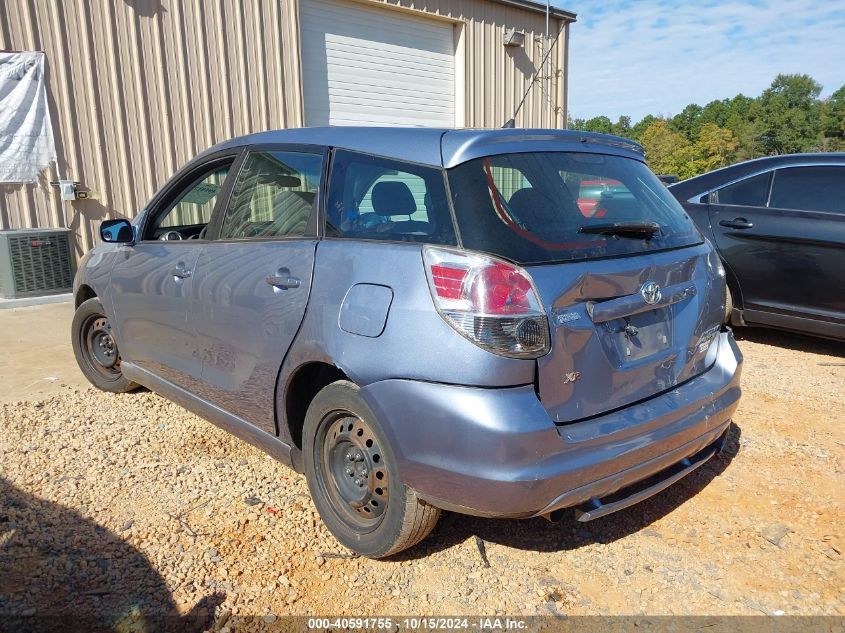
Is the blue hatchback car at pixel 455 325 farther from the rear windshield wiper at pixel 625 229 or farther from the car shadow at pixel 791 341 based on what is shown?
the car shadow at pixel 791 341

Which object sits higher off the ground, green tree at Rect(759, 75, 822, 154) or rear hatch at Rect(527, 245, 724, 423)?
green tree at Rect(759, 75, 822, 154)

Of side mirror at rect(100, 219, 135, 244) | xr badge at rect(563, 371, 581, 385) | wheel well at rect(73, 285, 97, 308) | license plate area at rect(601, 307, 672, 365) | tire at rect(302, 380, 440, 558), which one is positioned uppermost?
side mirror at rect(100, 219, 135, 244)

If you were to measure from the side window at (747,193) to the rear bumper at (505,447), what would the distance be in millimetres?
4047

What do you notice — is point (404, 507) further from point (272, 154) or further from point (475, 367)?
point (272, 154)

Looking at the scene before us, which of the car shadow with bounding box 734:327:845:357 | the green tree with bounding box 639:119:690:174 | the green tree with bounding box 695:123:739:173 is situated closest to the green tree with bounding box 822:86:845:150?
the green tree with bounding box 695:123:739:173

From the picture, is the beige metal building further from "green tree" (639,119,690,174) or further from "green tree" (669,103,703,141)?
"green tree" (669,103,703,141)

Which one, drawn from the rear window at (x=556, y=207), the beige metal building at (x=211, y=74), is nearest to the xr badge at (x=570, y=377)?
the rear window at (x=556, y=207)

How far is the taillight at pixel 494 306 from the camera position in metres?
2.12

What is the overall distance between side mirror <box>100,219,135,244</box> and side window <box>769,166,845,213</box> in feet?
16.7

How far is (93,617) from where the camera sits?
2289 millimetres

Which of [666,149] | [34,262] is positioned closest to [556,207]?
[34,262]

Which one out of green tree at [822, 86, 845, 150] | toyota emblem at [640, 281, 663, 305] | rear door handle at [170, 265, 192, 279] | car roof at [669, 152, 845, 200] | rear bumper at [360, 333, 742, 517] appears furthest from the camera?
green tree at [822, 86, 845, 150]

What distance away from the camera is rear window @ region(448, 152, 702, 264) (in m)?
2.26

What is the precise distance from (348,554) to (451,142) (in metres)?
1.72
